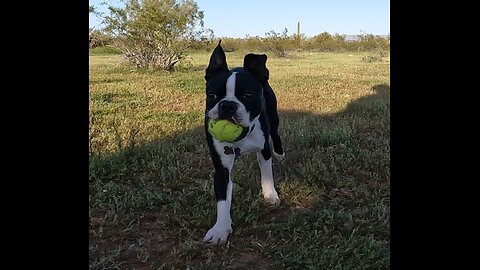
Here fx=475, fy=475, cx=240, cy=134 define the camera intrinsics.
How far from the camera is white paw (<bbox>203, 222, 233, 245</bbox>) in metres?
2.53

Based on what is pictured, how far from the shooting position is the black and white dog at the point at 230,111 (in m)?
2.40

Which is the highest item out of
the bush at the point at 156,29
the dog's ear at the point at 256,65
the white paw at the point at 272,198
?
the bush at the point at 156,29

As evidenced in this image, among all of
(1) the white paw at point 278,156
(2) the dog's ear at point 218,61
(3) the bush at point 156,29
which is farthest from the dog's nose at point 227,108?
(3) the bush at point 156,29

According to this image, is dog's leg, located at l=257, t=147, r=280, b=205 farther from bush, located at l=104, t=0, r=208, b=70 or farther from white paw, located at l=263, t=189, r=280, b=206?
bush, located at l=104, t=0, r=208, b=70

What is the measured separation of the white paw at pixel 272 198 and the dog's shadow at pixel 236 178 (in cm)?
5

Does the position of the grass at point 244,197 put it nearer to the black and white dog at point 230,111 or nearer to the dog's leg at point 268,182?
the dog's leg at point 268,182

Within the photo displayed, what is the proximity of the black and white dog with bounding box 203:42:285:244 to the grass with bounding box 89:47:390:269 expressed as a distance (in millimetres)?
167

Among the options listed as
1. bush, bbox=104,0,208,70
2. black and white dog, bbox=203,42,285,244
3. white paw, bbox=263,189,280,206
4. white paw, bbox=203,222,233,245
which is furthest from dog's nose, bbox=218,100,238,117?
bush, bbox=104,0,208,70
